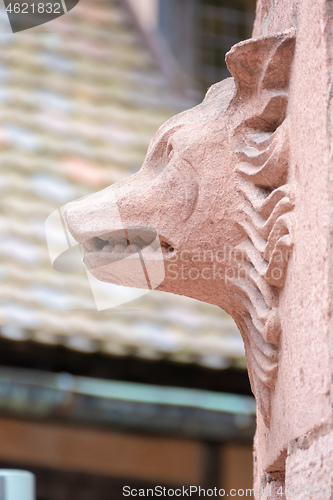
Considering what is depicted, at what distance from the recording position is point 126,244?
1.30 meters

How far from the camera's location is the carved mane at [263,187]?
3.79ft

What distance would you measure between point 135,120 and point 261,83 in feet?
10.2

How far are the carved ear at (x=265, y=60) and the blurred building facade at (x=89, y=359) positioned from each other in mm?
1850

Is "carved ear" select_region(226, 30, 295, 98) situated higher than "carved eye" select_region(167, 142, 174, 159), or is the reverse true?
"carved ear" select_region(226, 30, 295, 98)

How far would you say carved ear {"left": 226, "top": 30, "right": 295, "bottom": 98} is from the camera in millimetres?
1171

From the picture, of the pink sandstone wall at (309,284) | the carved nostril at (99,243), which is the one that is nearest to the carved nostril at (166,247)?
the carved nostril at (99,243)

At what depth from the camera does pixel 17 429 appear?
10.5 ft

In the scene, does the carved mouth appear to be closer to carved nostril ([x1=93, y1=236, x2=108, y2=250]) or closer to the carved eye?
carved nostril ([x1=93, y1=236, x2=108, y2=250])

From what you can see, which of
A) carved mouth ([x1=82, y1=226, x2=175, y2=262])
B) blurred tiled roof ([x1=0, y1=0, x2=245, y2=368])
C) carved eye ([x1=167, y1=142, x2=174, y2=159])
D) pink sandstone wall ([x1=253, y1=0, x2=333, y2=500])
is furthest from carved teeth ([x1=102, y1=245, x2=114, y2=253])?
blurred tiled roof ([x1=0, y1=0, x2=245, y2=368])

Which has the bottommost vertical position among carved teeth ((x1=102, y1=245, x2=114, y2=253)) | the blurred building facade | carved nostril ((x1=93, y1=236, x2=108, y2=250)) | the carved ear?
the blurred building facade

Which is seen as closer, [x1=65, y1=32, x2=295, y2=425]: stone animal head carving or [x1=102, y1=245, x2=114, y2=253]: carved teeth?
[x1=65, y1=32, x2=295, y2=425]: stone animal head carving

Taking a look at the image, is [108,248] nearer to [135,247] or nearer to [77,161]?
[135,247]

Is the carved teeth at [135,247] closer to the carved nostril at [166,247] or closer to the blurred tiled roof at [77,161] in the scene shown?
the carved nostril at [166,247]

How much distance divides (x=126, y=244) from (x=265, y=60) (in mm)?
370
